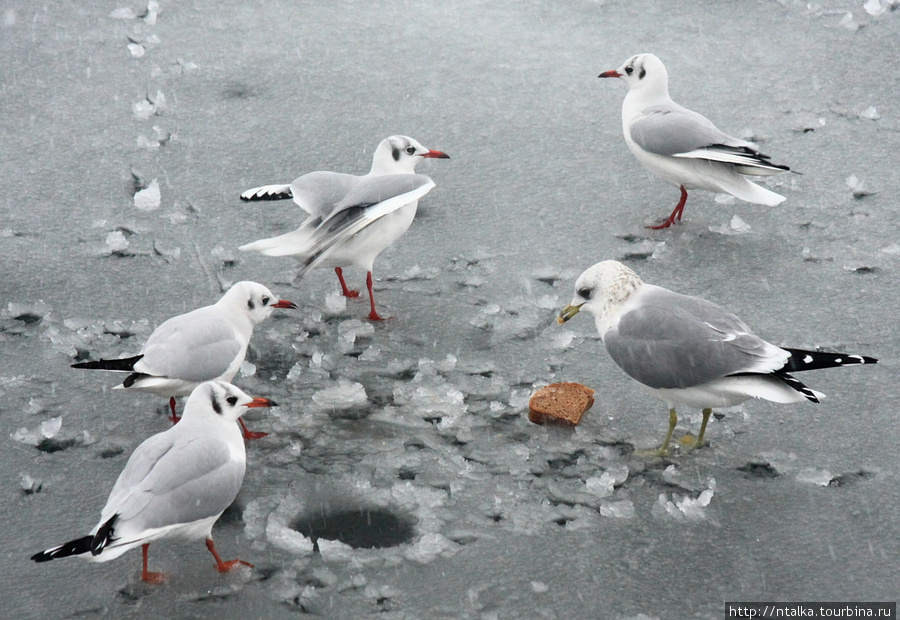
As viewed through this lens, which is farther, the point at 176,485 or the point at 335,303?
the point at 335,303

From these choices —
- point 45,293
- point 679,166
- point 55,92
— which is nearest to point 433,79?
point 679,166

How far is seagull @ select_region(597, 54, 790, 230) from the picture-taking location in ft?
17.0

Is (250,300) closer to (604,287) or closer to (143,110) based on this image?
(604,287)

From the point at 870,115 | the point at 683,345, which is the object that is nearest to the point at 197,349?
the point at 683,345

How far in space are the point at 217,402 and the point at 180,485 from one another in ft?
1.30

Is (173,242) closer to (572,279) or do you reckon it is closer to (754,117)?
(572,279)

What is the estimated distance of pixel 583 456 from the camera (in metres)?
3.77

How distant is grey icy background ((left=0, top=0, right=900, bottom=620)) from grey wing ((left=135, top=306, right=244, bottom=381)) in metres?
0.32

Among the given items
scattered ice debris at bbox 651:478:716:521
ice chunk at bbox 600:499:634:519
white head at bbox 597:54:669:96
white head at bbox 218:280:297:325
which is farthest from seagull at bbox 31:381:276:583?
white head at bbox 597:54:669:96

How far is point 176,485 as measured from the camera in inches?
124

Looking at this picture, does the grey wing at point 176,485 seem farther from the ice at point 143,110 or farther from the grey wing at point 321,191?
the ice at point 143,110

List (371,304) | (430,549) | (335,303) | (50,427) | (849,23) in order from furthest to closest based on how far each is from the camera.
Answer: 1. (849,23)
2. (335,303)
3. (371,304)
4. (50,427)
5. (430,549)

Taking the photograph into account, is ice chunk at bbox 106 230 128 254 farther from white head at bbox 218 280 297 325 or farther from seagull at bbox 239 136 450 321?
white head at bbox 218 280 297 325

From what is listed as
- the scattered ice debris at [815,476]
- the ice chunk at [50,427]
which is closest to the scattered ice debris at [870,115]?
the scattered ice debris at [815,476]
